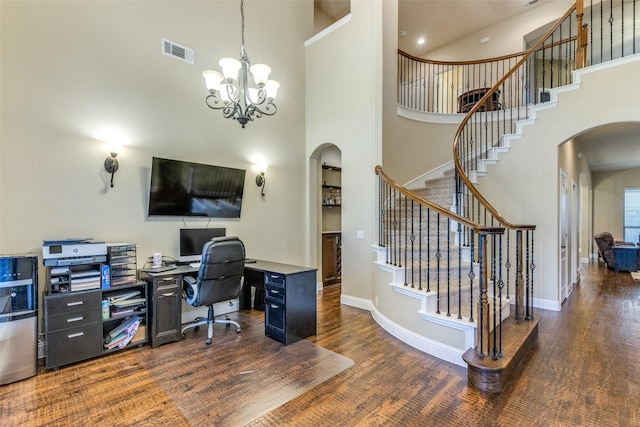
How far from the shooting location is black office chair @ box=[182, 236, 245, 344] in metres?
3.33

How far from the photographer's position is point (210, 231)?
165 inches

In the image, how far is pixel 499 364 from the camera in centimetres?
247

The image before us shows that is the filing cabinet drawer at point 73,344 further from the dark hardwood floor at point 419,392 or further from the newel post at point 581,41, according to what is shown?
the newel post at point 581,41

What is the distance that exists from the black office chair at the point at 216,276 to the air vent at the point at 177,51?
2529mm

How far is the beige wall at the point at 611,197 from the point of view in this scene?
9922 millimetres

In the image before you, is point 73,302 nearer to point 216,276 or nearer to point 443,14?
point 216,276

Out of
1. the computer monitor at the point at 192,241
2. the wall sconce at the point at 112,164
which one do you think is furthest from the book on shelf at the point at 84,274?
the wall sconce at the point at 112,164

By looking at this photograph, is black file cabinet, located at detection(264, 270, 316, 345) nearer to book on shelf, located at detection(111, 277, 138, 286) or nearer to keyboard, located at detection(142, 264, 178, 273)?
keyboard, located at detection(142, 264, 178, 273)

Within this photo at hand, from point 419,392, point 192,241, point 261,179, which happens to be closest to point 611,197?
point 261,179

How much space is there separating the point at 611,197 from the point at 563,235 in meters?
7.66

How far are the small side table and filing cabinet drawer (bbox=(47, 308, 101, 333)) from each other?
10747 mm

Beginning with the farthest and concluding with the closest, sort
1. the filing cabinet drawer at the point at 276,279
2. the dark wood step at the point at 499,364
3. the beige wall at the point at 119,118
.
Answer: the filing cabinet drawer at the point at 276,279
the beige wall at the point at 119,118
the dark wood step at the point at 499,364

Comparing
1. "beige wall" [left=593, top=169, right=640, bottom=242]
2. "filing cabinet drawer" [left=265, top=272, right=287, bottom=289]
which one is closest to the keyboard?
"filing cabinet drawer" [left=265, top=272, right=287, bottom=289]

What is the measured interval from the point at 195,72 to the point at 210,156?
114 centimetres
